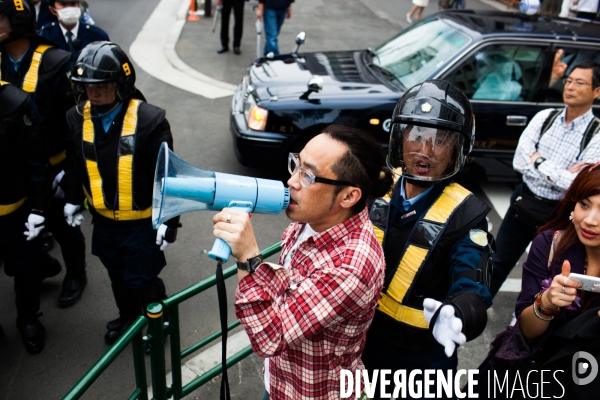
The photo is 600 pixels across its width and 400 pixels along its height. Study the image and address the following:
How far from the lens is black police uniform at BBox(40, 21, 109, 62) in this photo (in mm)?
5383

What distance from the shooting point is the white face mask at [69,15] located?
536 cm

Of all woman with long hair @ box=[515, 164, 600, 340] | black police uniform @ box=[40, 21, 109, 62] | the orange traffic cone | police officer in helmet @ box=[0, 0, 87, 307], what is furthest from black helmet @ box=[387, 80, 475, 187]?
the orange traffic cone

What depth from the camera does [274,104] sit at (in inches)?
216

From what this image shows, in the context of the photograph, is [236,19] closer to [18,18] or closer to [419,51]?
[419,51]

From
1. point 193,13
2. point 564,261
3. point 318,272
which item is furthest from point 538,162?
point 193,13

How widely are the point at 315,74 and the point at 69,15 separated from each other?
2582 millimetres

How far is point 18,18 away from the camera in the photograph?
3.59 meters

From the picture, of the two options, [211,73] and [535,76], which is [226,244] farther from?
[211,73]

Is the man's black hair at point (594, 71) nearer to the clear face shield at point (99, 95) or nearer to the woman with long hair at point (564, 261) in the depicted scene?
the woman with long hair at point (564, 261)

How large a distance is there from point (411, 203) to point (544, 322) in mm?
708

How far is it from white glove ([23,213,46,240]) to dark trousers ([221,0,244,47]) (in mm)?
7666

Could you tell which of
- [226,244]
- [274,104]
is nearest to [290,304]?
[226,244]

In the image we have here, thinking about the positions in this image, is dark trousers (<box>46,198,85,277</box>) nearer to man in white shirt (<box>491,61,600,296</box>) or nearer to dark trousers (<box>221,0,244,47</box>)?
man in white shirt (<box>491,61,600,296</box>)

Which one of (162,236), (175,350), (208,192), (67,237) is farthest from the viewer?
(67,237)
